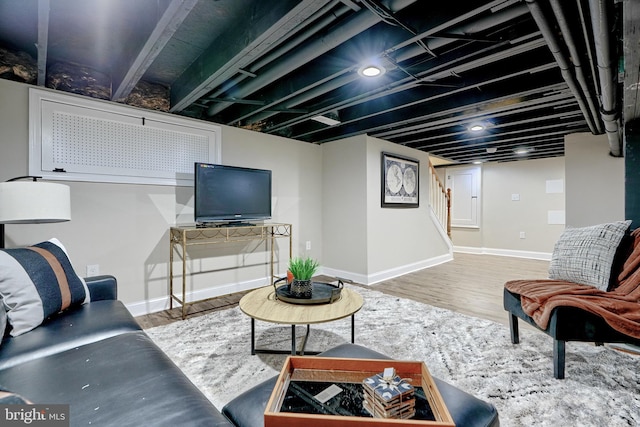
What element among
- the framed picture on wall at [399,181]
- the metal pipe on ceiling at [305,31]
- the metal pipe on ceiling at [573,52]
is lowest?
the framed picture on wall at [399,181]

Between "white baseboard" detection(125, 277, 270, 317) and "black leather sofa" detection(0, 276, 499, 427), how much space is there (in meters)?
1.57

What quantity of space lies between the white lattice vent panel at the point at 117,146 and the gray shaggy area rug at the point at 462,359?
1566mm

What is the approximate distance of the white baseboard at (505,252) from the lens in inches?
237

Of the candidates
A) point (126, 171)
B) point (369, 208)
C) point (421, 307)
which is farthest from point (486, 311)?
point (126, 171)

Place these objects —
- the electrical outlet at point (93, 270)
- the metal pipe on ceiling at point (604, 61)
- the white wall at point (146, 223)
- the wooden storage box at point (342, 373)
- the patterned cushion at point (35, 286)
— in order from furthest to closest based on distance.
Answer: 1. the electrical outlet at point (93, 270)
2. the white wall at point (146, 223)
3. the patterned cushion at point (35, 286)
4. the metal pipe on ceiling at point (604, 61)
5. the wooden storage box at point (342, 373)

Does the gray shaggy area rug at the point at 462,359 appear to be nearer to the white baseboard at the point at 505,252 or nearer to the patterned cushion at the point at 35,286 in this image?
the patterned cushion at the point at 35,286

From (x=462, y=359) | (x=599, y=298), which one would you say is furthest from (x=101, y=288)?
(x=599, y=298)

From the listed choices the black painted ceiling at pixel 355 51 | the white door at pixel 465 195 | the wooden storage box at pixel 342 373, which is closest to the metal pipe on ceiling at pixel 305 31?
the black painted ceiling at pixel 355 51

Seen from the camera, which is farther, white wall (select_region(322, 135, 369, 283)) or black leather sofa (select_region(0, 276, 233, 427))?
white wall (select_region(322, 135, 369, 283))

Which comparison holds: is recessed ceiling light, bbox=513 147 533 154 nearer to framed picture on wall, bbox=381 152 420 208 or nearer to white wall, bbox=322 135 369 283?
framed picture on wall, bbox=381 152 420 208

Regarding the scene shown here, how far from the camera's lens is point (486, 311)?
9.87 feet

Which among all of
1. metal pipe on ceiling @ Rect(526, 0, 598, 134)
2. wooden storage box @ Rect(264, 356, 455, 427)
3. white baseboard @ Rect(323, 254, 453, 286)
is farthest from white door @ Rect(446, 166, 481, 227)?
wooden storage box @ Rect(264, 356, 455, 427)

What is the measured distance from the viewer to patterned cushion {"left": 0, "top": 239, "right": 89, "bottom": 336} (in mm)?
1413

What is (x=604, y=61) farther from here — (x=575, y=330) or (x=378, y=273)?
(x=378, y=273)
